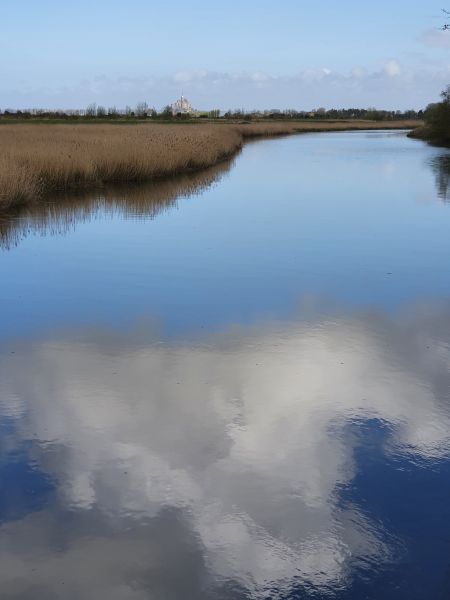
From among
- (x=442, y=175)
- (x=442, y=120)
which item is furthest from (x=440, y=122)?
(x=442, y=175)

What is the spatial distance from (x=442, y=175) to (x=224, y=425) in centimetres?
1895

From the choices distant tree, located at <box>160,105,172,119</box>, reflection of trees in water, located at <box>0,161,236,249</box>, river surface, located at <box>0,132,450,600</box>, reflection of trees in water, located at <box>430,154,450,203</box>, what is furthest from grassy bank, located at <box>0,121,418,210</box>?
distant tree, located at <box>160,105,172,119</box>

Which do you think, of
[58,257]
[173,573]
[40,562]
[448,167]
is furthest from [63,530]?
[448,167]

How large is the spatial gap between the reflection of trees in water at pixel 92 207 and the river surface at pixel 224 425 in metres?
1.83

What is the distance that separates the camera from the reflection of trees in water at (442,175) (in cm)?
1695

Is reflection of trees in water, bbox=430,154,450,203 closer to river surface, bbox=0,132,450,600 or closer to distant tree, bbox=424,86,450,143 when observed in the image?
river surface, bbox=0,132,450,600

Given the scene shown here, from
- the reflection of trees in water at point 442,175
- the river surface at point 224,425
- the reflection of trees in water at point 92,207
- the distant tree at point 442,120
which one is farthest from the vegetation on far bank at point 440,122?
the river surface at point 224,425

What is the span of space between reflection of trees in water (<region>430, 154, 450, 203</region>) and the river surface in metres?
8.07

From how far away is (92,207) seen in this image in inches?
543

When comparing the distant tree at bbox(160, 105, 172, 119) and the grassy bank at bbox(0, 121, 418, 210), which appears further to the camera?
the distant tree at bbox(160, 105, 172, 119)

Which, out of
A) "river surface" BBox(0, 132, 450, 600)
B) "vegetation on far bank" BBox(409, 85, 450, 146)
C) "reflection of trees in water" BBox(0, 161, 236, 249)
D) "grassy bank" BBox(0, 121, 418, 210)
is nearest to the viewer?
"river surface" BBox(0, 132, 450, 600)

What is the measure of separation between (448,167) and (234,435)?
22091 mm

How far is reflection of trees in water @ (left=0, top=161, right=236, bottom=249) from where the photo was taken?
11406mm

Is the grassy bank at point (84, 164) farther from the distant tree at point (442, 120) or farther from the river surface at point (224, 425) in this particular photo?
the distant tree at point (442, 120)
